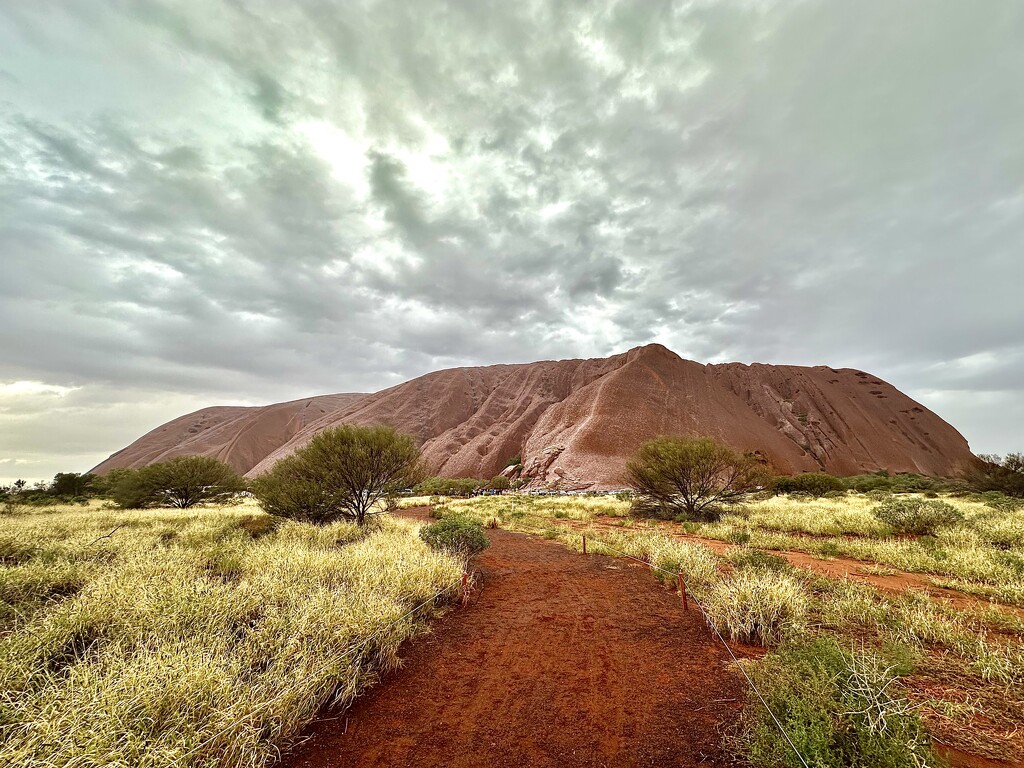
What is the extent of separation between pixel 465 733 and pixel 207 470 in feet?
106

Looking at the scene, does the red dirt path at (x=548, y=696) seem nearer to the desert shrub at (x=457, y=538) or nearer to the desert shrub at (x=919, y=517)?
the desert shrub at (x=457, y=538)

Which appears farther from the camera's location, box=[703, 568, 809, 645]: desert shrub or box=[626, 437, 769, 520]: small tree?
box=[626, 437, 769, 520]: small tree

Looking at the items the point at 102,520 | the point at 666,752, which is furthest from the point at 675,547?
the point at 102,520

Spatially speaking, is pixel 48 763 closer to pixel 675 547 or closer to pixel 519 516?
pixel 675 547

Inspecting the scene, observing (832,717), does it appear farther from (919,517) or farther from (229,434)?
(229,434)

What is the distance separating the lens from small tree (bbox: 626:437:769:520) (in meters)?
18.5

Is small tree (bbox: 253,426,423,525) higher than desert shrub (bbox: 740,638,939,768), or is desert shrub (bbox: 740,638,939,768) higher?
small tree (bbox: 253,426,423,525)

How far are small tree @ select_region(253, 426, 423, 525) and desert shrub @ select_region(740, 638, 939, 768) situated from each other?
43.8 feet

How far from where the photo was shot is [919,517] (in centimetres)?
1195

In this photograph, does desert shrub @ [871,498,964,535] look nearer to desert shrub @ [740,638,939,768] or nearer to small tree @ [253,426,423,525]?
desert shrub @ [740,638,939,768]

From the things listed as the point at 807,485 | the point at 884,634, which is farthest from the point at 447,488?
the point at 884,634

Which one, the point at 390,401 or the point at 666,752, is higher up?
the point at 390,401

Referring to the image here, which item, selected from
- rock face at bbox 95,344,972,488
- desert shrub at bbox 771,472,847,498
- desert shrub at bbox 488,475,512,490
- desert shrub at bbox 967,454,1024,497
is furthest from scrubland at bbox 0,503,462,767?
desert shrub at bbox 488,475,512,490

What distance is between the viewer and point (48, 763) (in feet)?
7.50
